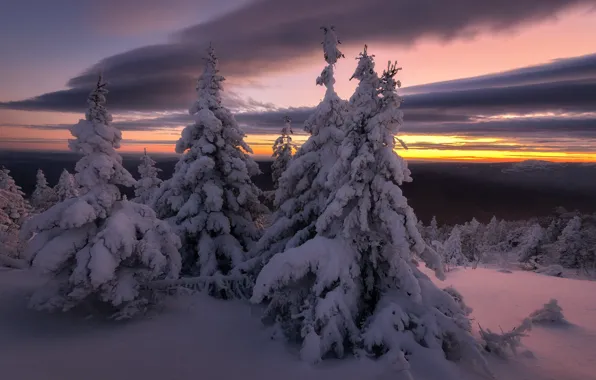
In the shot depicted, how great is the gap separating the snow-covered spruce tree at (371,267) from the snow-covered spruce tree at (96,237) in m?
4.39

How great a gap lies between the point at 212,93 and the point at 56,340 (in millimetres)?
11450

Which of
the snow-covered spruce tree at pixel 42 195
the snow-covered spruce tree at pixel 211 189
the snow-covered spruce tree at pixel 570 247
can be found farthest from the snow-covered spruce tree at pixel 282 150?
the snow-covered spruce tree at pixel 42 195

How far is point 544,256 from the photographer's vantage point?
46750 mm

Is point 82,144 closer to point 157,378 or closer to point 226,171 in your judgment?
point 226,171

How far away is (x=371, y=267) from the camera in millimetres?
10281

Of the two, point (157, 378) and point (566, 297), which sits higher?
point (157, 378)

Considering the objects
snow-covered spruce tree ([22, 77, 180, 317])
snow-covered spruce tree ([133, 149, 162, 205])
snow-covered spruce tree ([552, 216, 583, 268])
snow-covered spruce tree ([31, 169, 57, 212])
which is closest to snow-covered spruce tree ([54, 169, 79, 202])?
snow-covered spruce tree ([31, 169, 57, 212])

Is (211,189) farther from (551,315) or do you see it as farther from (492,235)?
(492,235)

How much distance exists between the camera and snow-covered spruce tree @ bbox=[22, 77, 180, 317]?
9898 millimetres

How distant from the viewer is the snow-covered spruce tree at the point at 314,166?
12.3 m

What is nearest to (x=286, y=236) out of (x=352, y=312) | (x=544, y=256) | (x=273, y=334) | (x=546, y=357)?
(x=273, y=334)

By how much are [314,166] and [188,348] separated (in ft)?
24.8

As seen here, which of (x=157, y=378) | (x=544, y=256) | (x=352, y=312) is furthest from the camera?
(x=544, y=256)

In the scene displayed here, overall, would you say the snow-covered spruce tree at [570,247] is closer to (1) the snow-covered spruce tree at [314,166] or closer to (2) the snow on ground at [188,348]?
(2) the snow on ground at [188,348]
